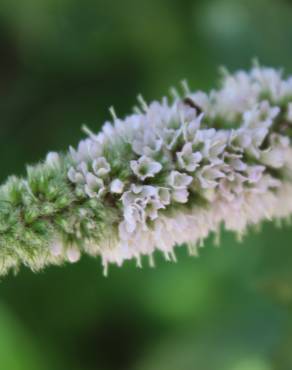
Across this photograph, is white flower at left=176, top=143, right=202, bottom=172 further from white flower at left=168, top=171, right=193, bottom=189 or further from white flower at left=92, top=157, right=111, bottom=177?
white flower at left=92, top=157, right=111, bottom=177

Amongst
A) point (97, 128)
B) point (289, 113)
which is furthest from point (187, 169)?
point (97, 128)

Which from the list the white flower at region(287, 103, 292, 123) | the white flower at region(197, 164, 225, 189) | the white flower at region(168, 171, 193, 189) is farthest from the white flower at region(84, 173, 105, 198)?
the white flower at region(287, 103, 292, 123)

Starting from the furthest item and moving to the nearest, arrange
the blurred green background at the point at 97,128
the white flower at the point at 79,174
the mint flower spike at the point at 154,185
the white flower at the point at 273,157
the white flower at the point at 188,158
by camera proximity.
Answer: the blurred green background at the point at 97,128
the white flower at the point at 273,157
the white flower at the point at 188,158
the white flower at the point at 79,174
the mint flower spike at the point at 154,185

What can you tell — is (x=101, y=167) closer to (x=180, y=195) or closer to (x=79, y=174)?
(x=79, y=174)

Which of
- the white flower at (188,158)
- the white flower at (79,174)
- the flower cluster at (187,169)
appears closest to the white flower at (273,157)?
the flower cluster at (187,169)

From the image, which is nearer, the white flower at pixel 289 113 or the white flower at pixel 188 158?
the white flower at pixel 188 158

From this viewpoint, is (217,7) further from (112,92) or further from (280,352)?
(280,352)

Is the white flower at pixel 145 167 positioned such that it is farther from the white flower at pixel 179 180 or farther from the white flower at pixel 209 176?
the white flower at pixel 209 176
